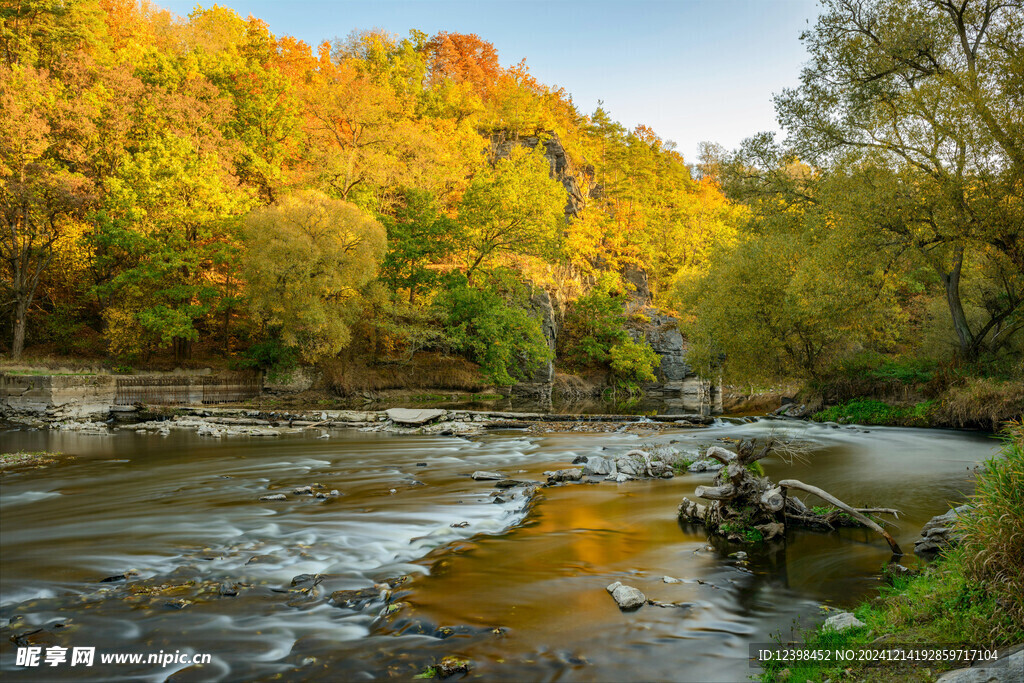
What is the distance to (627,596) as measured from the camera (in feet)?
17.5

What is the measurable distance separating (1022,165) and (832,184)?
18.1 feet

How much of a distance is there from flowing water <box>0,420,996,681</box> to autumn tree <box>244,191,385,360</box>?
16.4 metres

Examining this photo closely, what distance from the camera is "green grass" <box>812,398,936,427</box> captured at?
19594 mm

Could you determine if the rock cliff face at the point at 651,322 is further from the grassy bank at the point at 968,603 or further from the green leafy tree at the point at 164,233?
the grassy bank at the point at 968,603

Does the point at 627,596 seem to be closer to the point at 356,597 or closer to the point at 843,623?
the point at 843,623

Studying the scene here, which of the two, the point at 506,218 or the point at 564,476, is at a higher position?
the point at 506,218

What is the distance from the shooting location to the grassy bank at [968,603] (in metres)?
3.75

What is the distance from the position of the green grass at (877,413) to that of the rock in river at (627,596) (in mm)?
18989

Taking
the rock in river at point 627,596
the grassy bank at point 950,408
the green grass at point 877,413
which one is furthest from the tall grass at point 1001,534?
the green grass at point 877,413

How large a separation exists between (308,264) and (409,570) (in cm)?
2400

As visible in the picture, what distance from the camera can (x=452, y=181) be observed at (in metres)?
38.6

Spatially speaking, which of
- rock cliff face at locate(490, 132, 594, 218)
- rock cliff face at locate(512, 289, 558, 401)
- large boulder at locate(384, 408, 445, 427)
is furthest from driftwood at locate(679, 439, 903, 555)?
rock cliff face at locate(490, 132, 594, 218)

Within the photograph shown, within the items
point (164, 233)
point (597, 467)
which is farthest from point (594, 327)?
point (597, 467)

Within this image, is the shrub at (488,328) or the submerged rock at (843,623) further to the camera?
the shrub at (488,328)
